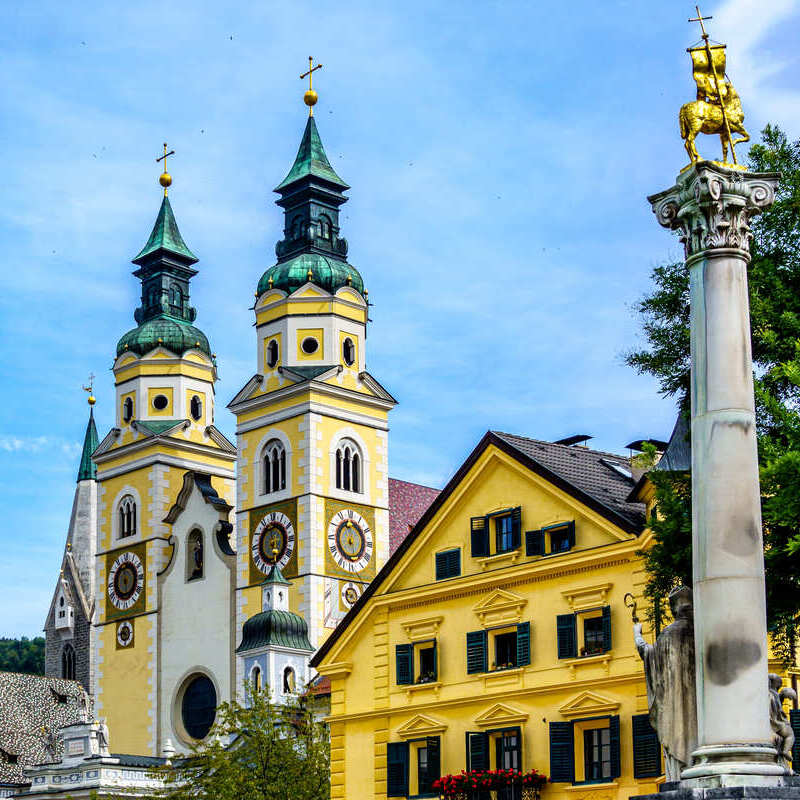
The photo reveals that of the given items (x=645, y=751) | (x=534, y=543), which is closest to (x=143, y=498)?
(x=534, y=543)

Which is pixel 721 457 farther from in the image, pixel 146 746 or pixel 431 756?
pixel 146 746

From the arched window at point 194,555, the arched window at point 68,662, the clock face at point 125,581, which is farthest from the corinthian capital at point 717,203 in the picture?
the arched window at point 68,662

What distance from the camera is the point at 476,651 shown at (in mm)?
38500

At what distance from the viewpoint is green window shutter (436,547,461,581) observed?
39.5 meters

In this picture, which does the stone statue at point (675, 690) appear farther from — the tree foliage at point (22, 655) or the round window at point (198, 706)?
the tree foliage at point (22, 655)

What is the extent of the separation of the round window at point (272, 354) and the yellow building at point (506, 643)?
29.1 m

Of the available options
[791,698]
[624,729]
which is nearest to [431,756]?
[624,729]

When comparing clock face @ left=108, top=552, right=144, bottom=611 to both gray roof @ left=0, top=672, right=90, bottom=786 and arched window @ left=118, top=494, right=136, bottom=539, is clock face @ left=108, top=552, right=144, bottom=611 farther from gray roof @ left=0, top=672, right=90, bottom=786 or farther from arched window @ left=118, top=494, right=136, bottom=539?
gray roof @ left=0, top=672, right=90, bottom=786

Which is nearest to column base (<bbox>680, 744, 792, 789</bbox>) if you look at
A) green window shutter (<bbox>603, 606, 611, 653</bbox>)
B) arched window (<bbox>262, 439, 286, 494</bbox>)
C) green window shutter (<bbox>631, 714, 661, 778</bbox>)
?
green window shutter (<bbox>631, 714, 661, 778</bbox>)

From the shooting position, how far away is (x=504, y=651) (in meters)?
38.2

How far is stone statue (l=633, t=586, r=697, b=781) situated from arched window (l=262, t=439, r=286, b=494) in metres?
49.4

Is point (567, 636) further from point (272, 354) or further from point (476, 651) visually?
point (272, 354)

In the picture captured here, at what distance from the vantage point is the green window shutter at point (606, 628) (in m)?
35.6

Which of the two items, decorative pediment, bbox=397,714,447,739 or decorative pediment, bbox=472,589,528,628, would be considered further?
decorative pediment, bbox=397,714,447,739
